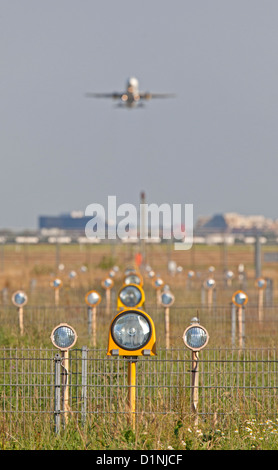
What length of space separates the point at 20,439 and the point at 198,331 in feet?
8.66

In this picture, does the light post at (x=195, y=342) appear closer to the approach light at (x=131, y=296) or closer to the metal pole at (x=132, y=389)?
the metal pole at (x=132, y=389)

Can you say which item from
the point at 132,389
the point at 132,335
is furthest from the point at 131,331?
the point at 132,389

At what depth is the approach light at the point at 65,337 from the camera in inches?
481

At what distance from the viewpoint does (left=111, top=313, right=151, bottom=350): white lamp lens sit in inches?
456

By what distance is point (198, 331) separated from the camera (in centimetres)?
1207

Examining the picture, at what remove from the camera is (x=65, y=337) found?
1222 cm

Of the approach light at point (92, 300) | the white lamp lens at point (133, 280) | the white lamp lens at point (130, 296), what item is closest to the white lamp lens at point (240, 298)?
the approach light at point (92, 300)

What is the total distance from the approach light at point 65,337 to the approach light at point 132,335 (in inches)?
30.7

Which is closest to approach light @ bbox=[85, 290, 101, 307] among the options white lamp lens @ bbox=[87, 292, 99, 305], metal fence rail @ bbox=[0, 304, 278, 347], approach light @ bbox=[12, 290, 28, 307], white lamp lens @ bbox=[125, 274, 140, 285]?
white lamp lens @ bbox=[87, 292, 99, 305]

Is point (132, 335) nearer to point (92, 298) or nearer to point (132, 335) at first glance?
point (132, 335)

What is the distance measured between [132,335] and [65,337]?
1087 millimetres
